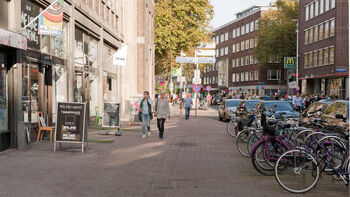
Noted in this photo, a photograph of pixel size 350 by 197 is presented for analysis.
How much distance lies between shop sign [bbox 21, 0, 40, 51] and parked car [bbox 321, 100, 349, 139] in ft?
28.2

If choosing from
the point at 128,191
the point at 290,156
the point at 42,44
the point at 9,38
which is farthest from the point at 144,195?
the point at 42,44

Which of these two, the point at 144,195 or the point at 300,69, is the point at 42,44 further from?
the point at 300,69

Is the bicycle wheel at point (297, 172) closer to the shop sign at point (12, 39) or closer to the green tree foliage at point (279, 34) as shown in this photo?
the shop sign at point (12, 39)

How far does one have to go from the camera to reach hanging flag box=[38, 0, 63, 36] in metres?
11.4

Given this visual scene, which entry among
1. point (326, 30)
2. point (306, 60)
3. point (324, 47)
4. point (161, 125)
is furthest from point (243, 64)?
point (161, 125)

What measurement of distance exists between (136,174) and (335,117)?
19.2 ft

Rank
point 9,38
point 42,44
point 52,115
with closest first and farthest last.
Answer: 1. point 9,38
2. point 42,44
3. point 52,115

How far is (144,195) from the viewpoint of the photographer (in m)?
6.26

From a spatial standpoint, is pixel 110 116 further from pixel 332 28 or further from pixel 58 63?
pixel 332 28

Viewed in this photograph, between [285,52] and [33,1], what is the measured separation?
52683mm

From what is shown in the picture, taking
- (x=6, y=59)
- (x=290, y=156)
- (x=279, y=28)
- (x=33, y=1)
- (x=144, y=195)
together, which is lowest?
(x=144, y=195)

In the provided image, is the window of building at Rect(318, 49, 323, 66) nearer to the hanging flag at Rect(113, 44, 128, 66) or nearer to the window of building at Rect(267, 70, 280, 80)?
the window of building at Rect(267, 70, 280, 80)

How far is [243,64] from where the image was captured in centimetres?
8562

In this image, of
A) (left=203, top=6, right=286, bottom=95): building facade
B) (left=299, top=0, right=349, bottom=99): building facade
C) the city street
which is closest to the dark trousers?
the city street
